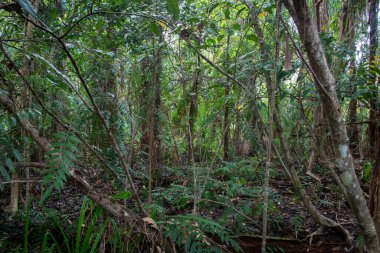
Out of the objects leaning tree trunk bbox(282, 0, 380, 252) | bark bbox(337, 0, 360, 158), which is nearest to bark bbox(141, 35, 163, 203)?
leaning tree trunk bbox(282, 0, 380, 252)

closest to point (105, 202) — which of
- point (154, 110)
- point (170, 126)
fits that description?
point (170, 126)

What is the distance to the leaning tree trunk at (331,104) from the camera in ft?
5.81

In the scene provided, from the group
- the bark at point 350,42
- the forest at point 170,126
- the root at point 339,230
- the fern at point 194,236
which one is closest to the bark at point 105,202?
the forest at point 170,126

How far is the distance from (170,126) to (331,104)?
4.35 ft

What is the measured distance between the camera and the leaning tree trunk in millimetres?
1771

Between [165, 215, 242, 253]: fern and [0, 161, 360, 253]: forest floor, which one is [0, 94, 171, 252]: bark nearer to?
[165, 215, 242, 253]: fern

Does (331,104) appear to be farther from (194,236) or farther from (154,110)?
(154,110)

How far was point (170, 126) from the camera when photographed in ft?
8.93

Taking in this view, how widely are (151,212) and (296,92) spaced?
1500 mm

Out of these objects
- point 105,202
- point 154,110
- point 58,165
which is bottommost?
point 105,202

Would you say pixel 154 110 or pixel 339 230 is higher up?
pixel 154 110

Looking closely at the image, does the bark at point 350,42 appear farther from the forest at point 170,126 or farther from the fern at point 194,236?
the fern at point 194,236

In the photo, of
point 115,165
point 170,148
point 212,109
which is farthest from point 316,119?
point 115,165

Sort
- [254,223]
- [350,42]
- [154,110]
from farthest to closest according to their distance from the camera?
[154,110] → [350,42] → [254,223]
